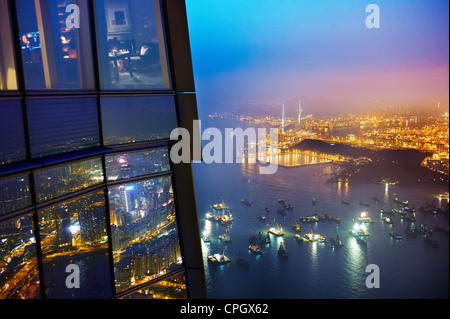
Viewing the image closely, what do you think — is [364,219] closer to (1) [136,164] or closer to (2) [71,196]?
(1) [136,164]

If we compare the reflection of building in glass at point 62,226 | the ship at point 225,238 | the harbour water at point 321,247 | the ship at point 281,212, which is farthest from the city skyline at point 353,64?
the reflection of building in glass at point 62,226

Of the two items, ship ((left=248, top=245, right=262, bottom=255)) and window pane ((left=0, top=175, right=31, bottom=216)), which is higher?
window pane ((left=0, top=175, right=31, bottom=216))

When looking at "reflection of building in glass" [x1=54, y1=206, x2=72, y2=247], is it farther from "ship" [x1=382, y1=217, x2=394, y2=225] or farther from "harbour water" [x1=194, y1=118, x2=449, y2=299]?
"ship" [x1=382, y1=217, x2=394, y2=225]

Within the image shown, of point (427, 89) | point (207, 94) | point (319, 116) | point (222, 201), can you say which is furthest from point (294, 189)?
point (207, 94)

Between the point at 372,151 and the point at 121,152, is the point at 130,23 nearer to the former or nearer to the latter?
the point at 121,152

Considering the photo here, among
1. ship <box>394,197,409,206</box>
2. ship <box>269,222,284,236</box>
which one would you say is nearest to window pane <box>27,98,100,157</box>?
ship <box>269,222,284,236</box>

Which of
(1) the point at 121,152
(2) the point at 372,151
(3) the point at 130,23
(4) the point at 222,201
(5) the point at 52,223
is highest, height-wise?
(3) the point at 130,23

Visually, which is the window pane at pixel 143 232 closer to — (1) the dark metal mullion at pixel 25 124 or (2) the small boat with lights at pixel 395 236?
(1) the dark metal mullion at pixel 25 124
